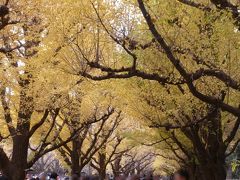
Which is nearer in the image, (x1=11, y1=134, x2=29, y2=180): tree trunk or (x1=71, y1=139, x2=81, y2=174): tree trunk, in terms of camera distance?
(x1=11, y1=134, x2=29, y2=180): tree trunk

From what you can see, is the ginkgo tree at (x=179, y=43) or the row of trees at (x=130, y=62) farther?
the row of trees at (x=130, y=62)

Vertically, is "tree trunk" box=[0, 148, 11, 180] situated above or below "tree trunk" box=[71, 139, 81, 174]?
below

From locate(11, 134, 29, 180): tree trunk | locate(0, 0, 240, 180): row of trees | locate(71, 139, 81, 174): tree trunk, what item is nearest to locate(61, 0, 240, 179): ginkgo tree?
locate(0, 0, 240, 180): row of trees

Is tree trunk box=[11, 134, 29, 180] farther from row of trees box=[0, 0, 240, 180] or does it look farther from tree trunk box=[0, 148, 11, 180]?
tree trunk box=[0, 148, 11, 180]

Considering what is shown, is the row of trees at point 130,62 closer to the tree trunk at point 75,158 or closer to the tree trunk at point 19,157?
the tree trunk at point 19,157

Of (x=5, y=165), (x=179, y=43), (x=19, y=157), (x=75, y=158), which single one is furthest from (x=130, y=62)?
(x=75, y=158)

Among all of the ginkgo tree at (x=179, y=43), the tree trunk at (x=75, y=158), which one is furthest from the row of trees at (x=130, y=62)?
the tree trunk at (x=75, y=158)

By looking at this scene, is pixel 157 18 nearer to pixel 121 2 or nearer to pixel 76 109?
pixel 121 2

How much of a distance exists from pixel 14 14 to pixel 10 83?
4.77m

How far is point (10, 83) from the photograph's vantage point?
14.4 metres

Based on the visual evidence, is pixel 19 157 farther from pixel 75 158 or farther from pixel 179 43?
pixel 179 43

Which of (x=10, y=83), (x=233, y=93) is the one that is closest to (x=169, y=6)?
(x=233, y=93)

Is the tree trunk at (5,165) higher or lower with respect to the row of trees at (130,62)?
lower

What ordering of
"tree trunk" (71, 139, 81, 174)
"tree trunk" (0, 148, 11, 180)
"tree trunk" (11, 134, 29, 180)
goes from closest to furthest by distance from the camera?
"tree trunk" (0, 148, 11, 180) < "tree trunk" (11, 134, 29, 180) < "tree trunk" (71, 139, 81, 174)
